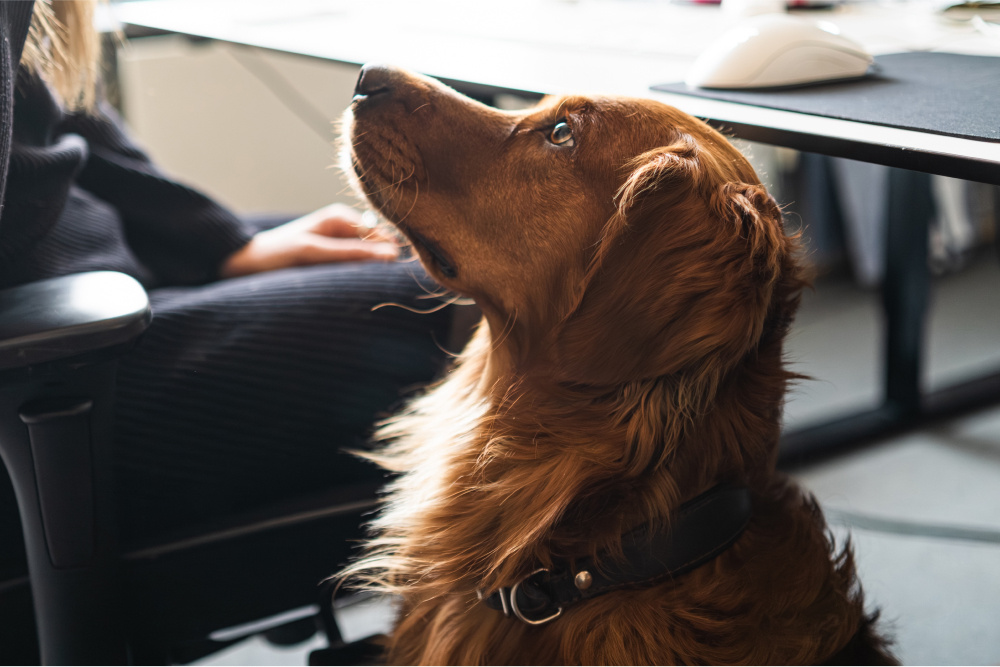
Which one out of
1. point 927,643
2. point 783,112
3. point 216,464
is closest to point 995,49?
point 783,112

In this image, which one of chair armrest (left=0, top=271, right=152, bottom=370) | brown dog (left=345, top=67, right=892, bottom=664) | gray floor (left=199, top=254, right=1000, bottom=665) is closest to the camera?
chair armrest (left=0, top=271, right=152, bottom=370)

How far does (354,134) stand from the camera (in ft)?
2.70

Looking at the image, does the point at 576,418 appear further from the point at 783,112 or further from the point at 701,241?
the point at 783,112

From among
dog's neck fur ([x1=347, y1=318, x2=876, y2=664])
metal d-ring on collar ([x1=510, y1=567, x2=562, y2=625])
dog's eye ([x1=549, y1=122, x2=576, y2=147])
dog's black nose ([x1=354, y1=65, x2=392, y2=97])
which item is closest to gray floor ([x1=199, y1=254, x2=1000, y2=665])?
dog's neck fur ([x1=347, y1=318, x2=876, y2=664])

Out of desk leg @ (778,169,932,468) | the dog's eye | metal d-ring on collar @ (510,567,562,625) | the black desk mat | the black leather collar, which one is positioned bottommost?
desk leg @ (778,169,932,468)

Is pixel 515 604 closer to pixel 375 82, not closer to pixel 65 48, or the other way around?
pixel 375 82

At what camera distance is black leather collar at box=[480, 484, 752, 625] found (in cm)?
71

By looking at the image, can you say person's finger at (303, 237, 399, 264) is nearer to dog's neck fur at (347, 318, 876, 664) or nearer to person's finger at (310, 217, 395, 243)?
A: person's finger at (310, 217, 395, 243)

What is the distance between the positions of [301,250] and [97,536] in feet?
1.61

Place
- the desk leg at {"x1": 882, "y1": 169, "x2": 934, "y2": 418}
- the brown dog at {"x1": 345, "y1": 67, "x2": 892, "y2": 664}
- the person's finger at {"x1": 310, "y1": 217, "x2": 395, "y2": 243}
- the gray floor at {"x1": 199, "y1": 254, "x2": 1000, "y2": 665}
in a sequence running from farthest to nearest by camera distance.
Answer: the desk leg at {"x1": 882, "y1": 169, "x2": 934, "y2": 418}
the gray floor at {"x1": 199, "y1": 254, "x2": 1000, "y2": 665}
the person's finger at {"x1": 310, "y1": 217, "x2": 395, "y2": 243}
the brown dog at {"x1": 345, "y1": 67, "x2": 892, "y2": 664}

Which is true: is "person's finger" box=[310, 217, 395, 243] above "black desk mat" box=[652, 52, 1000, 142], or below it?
below

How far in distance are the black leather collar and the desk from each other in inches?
12.2

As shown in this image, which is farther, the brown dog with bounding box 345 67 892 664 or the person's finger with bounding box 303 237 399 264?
the person's finger with bounding box 303 237 399 264

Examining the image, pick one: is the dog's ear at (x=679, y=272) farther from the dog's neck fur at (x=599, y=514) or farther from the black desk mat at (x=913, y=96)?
the black desk mat at (x=913, y=96)
